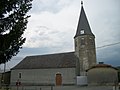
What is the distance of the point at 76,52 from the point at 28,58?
1444cm

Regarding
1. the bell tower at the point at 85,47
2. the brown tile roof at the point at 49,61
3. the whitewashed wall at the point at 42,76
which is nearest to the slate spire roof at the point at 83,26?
the bell tower at the point at 85,47

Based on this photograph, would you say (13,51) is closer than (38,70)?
Yes

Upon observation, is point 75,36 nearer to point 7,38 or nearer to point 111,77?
point 111,77

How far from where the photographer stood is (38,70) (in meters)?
45.8

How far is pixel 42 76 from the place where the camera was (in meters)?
44.9

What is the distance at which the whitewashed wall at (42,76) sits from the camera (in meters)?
41.4

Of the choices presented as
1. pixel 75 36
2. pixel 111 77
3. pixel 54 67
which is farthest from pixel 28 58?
pixel 111 77

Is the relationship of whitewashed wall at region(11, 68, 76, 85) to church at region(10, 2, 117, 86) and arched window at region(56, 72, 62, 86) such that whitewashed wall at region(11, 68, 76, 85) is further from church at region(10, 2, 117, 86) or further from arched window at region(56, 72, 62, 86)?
arched window at region(56, 72, 62, 86)

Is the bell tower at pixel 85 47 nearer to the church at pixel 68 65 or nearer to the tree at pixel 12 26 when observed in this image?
the church at pixel 68 65

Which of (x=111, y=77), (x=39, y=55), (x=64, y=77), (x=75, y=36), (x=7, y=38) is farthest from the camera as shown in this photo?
(x=39, y=55)

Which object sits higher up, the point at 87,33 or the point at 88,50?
the point at 87,33

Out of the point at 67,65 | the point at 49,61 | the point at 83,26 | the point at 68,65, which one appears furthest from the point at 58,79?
the point at 83,26

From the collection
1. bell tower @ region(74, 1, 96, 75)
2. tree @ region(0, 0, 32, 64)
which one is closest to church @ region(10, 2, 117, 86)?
bell tower @ region(74, 1, 96, 75)

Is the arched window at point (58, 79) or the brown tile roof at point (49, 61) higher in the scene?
the brown tile roof at point (49, 61)
